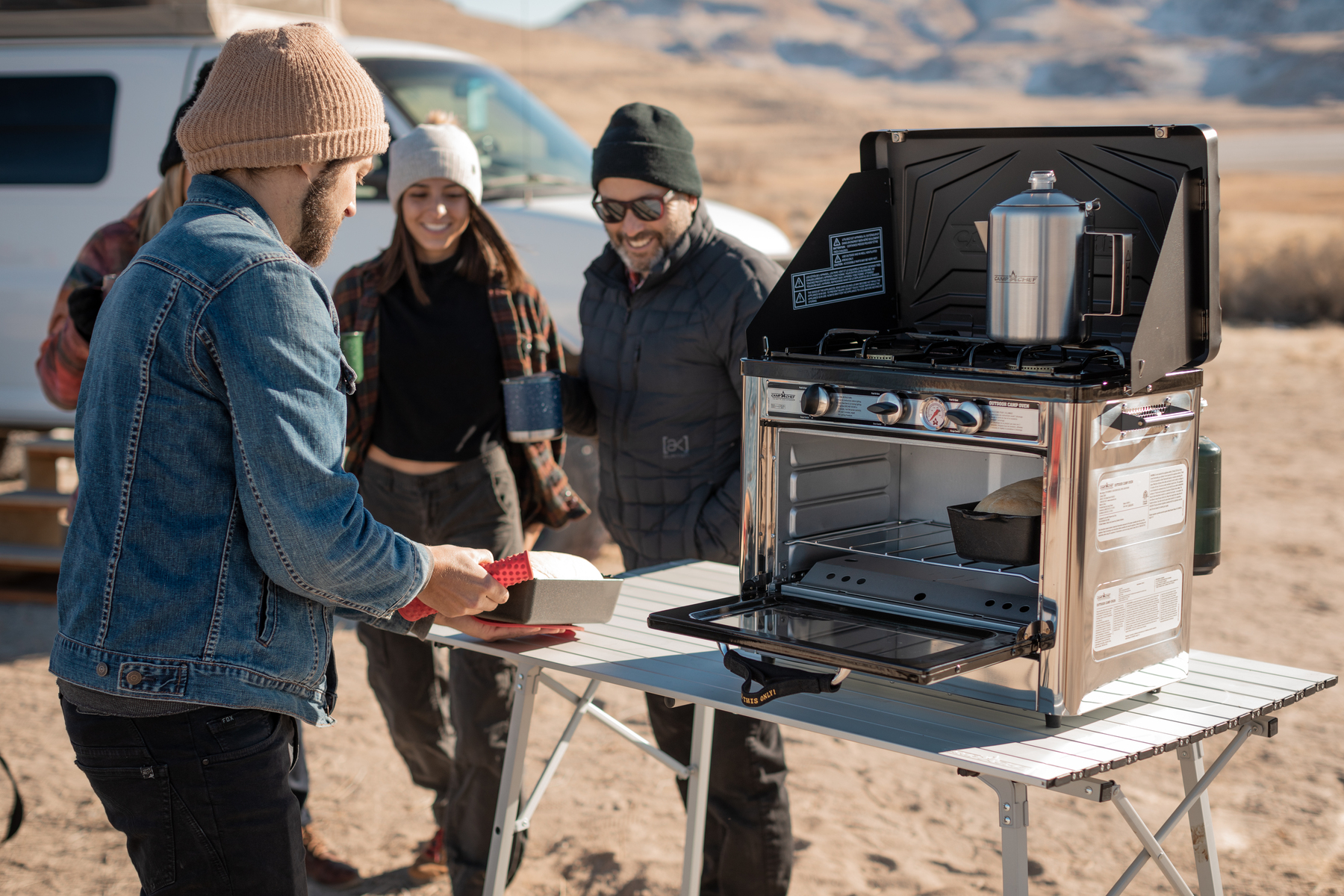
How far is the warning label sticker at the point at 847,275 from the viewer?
2.88 m

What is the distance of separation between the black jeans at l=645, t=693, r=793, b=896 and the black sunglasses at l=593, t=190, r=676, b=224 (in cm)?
132

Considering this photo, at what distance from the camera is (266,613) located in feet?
7.06

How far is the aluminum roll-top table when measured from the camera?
2240 mm

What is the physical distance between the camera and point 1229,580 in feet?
24.1

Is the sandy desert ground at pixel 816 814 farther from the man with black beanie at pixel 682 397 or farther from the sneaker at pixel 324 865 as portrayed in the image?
the man with black beanie at pixel 682 397

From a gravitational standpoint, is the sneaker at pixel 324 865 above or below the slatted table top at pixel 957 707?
below

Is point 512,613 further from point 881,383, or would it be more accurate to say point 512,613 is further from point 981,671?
point 981,671

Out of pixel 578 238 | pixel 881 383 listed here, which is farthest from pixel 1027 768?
pixel 578 238

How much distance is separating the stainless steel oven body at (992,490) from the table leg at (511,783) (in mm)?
631

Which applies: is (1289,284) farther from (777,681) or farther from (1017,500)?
(777,681)

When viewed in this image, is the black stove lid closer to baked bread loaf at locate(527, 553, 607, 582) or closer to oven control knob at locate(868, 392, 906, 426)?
oven control knob at locate(868, 392, 906, 426)

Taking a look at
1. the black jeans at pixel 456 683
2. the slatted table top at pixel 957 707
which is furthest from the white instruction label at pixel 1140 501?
the black jeans at pixel 456 683

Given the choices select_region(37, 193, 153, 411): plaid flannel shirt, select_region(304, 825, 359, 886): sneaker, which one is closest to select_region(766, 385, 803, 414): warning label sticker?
select_region(37, 193, 153, 411): plaid flannel shirt

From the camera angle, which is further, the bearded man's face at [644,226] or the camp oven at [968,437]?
the bearded man's face at [644,226]
